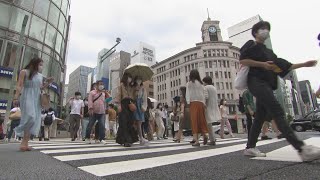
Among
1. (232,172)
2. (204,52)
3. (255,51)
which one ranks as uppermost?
(204,52)

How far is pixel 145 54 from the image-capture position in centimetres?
8925

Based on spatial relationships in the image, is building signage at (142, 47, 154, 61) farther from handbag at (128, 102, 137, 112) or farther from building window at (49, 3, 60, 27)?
handbag at (128, 102, 137, 112)

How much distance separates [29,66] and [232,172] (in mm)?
4188

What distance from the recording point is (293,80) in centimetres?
11744

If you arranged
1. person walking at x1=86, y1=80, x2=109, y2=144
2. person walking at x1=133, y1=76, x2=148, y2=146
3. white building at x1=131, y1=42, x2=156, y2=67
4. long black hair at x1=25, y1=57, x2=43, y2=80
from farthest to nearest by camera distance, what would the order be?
1. white building at x1=131, y1=42, x2=156, y2=67
2. person walking at x1=86, y1=80, x2=109, y2=144
3. person walking at x1=133, y1=76, x2=148, y2=146
4. long black hair at x1=25, y1=57, x2=43, y2=80

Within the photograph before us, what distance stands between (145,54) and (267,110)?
8773 cm

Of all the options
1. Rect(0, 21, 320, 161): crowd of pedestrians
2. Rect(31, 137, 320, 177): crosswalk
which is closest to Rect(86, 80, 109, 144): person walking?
Rect(0, 21, 320, 161): crowd of pedestrians

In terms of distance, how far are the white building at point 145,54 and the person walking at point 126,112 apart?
81.8m

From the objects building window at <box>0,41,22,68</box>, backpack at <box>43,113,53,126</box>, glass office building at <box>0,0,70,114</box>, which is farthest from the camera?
building window at <box>0,41,22,68</box>

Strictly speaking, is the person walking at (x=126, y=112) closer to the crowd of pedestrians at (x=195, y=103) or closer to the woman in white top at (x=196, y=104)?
the crowd of pedestrians at (x=195, y=103)

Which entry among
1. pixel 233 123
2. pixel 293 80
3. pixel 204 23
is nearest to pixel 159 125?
pixel 233 123

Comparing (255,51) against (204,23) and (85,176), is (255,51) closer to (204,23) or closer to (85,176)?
(85,176)

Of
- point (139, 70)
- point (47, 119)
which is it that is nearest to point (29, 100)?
point (139, 70)

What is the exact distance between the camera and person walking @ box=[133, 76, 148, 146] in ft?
18.6
